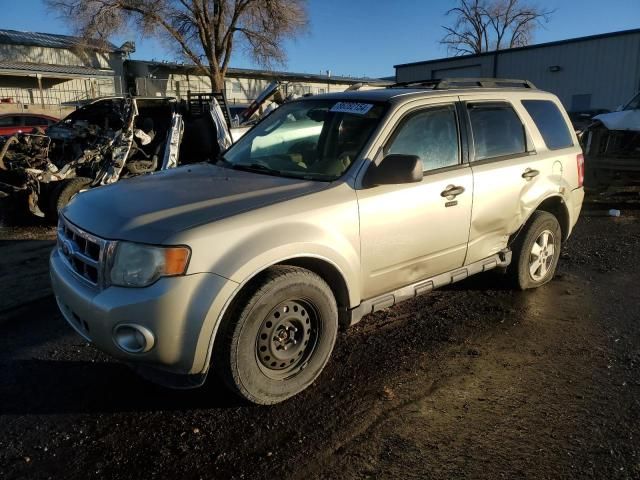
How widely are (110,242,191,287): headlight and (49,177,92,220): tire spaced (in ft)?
19.3

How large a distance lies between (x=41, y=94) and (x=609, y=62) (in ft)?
94.7

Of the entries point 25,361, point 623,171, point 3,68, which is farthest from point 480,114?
point 3,68

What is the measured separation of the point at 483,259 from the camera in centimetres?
425

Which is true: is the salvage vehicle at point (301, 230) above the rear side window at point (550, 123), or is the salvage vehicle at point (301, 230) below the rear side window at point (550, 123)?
below

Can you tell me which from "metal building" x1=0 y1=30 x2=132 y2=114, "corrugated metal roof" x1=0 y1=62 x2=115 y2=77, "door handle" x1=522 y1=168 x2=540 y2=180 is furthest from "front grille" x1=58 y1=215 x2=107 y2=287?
"corrugated metal roof" x1=0 y1=62 x2=115 y2=77

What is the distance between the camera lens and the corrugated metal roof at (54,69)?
84.7 feet

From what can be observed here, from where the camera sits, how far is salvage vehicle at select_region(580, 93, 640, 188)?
359 inches

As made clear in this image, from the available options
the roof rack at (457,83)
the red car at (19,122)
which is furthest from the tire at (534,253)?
the red car at (19,122)

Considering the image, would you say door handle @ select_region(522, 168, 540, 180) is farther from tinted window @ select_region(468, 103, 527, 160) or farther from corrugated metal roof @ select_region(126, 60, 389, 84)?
corrugated metal roof @ select_region(126, 60, 389, 84)

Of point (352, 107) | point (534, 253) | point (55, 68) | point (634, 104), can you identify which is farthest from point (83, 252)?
point (55, 68)

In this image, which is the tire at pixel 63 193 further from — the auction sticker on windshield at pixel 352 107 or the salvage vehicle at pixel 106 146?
the auction sticker on windshield at pixel 352 107

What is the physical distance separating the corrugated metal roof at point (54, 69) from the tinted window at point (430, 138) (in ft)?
91.6

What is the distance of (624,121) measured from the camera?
30.1ft

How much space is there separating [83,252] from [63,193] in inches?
221
